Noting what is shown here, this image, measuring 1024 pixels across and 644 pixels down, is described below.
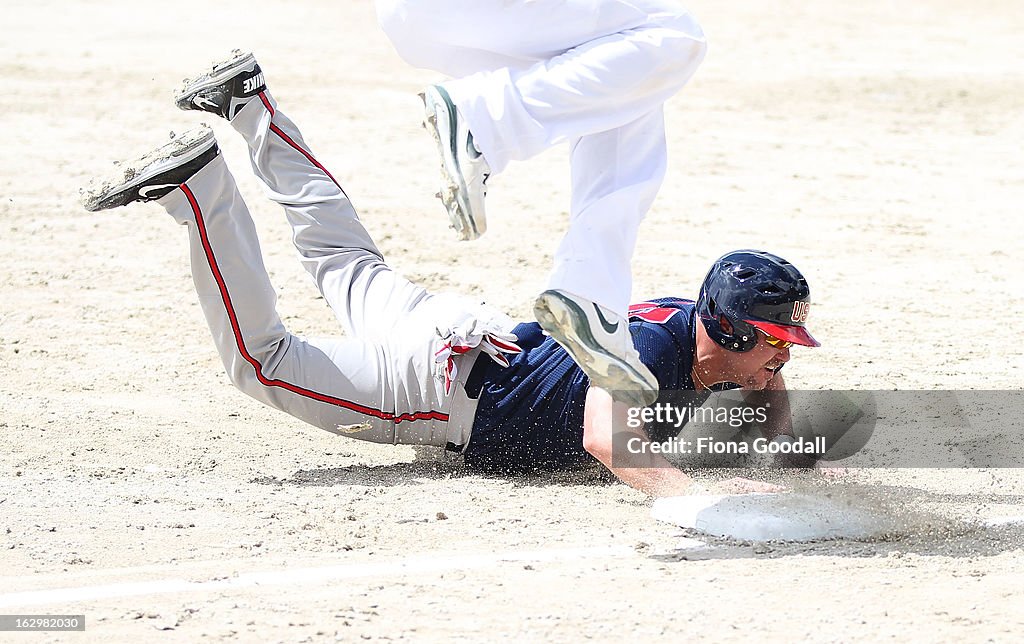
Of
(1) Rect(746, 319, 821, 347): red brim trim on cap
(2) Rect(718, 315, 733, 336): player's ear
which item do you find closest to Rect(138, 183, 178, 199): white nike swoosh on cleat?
(2) Rect(718, 315, 733, 336): player's ear

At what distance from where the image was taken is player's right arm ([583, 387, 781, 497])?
432 centimetres

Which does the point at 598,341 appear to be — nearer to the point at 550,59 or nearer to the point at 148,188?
the point at 550,59

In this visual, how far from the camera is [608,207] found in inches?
164

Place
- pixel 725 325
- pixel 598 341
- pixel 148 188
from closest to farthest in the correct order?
1. pixel 598 341
2. pixel 725 325
3. pixel 148 188

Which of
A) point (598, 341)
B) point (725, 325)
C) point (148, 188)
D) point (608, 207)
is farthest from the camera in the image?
point (148, 188)

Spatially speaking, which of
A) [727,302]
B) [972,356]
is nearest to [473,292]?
[972,356]

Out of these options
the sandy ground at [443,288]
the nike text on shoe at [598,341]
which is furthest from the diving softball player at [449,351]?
the nike text on shoe at [598,341]

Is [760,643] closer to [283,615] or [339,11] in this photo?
[283,615]

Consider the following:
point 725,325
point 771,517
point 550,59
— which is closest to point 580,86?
point 550,59

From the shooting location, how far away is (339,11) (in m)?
16.3

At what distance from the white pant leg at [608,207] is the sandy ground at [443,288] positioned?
2.65 feet

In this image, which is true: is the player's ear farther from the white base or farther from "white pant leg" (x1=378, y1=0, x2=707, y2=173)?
"white pant leg" (x1=378, y1=0, x2=707, y2=173)

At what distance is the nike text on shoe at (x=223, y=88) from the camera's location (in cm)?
552

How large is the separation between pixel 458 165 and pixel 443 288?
148 inches
